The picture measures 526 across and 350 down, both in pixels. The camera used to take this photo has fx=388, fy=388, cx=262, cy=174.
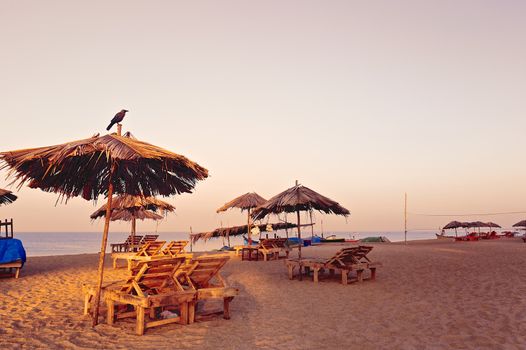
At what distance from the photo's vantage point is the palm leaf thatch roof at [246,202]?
61.1 ft

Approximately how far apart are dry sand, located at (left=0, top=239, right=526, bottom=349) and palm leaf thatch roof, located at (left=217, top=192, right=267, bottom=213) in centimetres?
800

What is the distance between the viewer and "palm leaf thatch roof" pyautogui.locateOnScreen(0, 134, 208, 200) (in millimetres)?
5301

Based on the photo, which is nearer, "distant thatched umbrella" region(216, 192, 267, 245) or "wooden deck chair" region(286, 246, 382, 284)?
"wooden deck chair" region(286, 246, 382, 284)

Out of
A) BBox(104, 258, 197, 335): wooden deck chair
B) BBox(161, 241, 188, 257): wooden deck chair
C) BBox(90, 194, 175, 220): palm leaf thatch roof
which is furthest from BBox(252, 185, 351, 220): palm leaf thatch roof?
BBox(90, 194, 175, 220): palm leaf thatch roof

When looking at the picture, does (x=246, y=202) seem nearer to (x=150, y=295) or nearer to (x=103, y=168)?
(x=103, y=168)

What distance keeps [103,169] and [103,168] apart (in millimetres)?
94

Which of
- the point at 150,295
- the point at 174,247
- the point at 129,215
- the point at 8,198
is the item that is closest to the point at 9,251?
the point at 174,247

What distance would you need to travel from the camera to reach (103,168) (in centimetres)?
614

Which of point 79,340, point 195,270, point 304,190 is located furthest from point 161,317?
point 304,190

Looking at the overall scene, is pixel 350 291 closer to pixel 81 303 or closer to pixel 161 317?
pixel 161 317

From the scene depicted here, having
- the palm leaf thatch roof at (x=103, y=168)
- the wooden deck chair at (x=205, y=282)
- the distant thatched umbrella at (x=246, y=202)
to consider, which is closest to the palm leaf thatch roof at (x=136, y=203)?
the distant thatched umbrella at (x=246, y=202)

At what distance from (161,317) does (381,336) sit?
3424mm

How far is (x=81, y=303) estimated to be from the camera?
731cm

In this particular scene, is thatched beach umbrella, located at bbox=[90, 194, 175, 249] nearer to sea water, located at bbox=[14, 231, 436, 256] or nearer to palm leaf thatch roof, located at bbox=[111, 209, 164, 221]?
palm leaf thatch roof, located at bbox=[111, 209, 164, 221]
